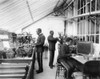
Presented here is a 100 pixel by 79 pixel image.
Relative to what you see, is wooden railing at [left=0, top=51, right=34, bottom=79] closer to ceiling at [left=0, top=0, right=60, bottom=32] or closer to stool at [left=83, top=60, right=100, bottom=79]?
ceiling at [left=0, top=0, right=60, bottom=32]

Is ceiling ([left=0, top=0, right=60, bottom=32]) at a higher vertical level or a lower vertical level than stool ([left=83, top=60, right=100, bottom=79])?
higher

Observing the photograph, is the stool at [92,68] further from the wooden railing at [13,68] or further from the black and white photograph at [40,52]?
the wooden railing at [13,68]

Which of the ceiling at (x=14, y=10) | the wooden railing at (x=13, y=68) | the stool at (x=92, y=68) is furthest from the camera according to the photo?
the wooden railing at (x=13, y=68)

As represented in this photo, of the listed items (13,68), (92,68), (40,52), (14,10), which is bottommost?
(13,68)

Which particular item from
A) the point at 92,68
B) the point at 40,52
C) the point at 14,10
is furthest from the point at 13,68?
the point at 92,68

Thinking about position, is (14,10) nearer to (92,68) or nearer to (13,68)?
(13,68)

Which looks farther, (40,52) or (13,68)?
(40,52)

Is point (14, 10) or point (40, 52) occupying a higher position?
point (14, 10)

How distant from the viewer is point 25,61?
4621mm

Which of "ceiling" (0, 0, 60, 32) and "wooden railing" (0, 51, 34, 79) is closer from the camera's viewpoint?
"ceiling" (0, 0, 60, 32)

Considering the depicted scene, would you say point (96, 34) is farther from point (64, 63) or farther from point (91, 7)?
point (64, 63)

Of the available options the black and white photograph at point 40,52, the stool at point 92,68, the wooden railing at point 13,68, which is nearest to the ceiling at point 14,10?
the black and white photograph at point 40,52

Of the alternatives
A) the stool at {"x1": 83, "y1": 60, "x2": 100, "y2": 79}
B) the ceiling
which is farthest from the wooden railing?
the stool at {"x1": 83, "y1": 60, "x2": 100, "y2": 79}

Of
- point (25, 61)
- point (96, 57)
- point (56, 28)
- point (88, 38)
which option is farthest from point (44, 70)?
point (56, 28)
